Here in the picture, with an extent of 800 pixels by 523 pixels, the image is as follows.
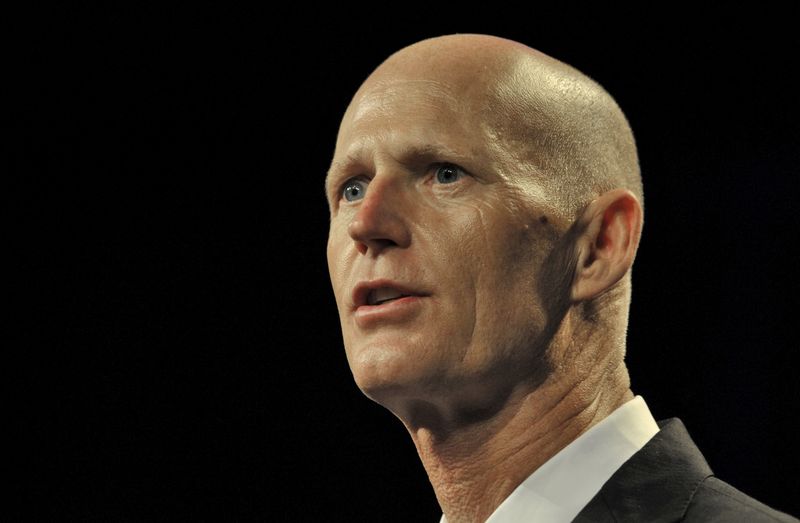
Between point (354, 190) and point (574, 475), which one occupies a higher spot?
point (354, 190)

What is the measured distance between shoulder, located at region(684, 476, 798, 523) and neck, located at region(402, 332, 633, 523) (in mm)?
327

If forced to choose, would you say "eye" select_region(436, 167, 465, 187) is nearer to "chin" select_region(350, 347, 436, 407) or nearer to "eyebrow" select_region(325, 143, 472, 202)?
"eyebrow" select_region(325, 143, 472, 202)

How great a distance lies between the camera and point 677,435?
2588 millimetres

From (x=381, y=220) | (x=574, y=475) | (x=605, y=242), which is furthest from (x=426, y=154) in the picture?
(x=574, y=475)

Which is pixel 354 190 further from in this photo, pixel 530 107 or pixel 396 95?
pixel 530 107

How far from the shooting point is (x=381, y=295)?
2656mm

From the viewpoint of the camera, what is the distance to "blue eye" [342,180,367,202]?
9.32ft

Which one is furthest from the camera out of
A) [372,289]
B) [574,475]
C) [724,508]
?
[372,289]

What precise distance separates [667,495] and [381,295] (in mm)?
738

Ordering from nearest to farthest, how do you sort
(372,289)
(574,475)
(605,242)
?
(574,475)
(372,289)
(605,242)

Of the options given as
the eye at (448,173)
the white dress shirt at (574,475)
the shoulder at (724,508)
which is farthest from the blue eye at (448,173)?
the shoulder at (724,508)

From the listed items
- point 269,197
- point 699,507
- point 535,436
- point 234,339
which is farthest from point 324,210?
point 699,507

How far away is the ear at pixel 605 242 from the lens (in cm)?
272

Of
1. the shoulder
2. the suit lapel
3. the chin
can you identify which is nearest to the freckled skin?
the chin
